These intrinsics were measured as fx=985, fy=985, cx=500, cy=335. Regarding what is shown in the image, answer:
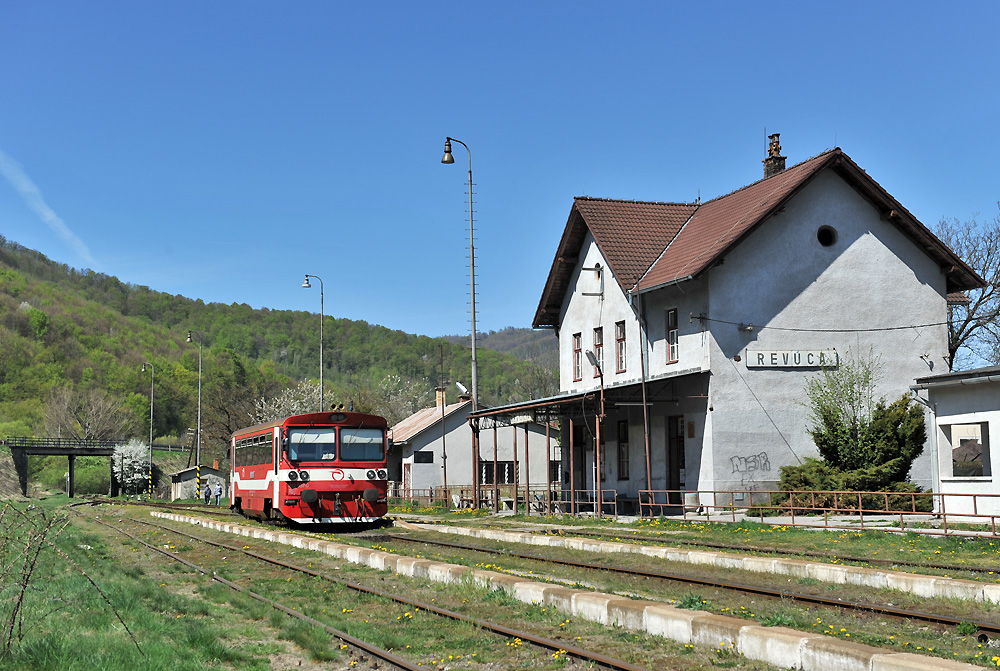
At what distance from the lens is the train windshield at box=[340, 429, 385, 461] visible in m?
25.3

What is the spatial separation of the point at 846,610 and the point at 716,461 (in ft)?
65.8

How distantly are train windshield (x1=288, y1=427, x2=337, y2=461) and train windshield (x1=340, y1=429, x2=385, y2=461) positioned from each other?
307mm

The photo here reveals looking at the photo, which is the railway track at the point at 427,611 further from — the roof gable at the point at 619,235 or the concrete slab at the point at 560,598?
the roof gable at the point at 619,235

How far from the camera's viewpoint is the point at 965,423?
25.0 meters

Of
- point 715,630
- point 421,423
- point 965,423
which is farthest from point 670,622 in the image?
point 421,423

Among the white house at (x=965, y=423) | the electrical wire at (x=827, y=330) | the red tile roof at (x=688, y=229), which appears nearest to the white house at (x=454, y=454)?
the red tile roof at (x=688, y=229)

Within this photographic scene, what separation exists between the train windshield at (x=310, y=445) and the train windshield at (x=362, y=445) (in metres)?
0.31

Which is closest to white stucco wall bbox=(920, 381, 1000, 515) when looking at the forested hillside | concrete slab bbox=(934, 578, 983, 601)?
concrete slab bbox=(934, 578, 983, 601)

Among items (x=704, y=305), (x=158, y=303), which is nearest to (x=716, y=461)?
(x=704, y=305)

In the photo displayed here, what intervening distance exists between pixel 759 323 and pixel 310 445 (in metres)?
15.5

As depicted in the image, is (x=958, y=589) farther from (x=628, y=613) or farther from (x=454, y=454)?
(x=454, y=454)

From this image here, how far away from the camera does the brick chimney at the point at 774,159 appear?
3903 centimetres

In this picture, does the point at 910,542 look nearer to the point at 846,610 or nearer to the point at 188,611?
the point at 846,610

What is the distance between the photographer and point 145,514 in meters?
41.7
